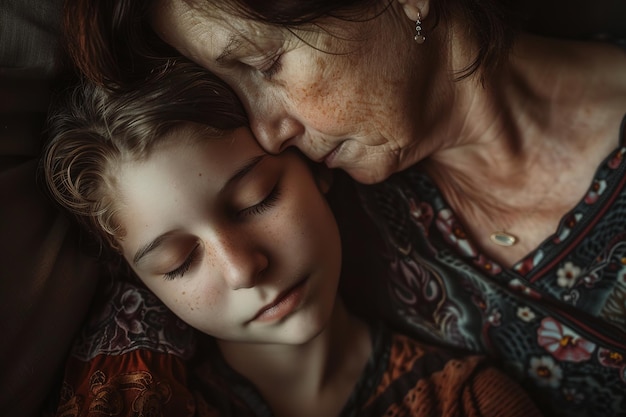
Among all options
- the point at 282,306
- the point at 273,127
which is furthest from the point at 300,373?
the point at 273,127

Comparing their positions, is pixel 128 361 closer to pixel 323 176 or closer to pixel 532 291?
pixel 323 176

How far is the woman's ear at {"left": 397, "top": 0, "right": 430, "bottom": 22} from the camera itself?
0.90m

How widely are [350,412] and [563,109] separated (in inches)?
25.5

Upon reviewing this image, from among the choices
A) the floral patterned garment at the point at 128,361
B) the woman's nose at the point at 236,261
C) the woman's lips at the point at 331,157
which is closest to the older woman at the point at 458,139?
the woman's lips at the point at 331,157

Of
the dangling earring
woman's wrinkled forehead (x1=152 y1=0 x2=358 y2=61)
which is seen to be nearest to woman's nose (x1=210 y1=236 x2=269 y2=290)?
woman's wrinkled forehead (x1=152 y1=0 x2=358 y2=61)

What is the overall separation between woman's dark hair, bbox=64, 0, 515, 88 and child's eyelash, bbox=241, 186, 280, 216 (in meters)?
0.25

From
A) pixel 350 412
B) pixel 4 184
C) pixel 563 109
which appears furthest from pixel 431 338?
pixel 4 184

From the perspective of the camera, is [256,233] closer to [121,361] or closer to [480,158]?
[121,361]

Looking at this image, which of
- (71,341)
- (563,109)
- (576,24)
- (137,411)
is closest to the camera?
(137,411)

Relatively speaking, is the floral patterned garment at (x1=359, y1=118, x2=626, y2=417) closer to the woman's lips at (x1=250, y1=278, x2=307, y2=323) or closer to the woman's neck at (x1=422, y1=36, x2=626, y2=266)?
the woman's neck at (x1=422, y1=36, x2=626, y2=266)

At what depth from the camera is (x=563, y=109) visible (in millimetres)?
1136

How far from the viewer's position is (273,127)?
3.13 feet

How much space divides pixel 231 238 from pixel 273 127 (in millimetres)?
183

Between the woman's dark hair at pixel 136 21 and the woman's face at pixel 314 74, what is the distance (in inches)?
0.9
